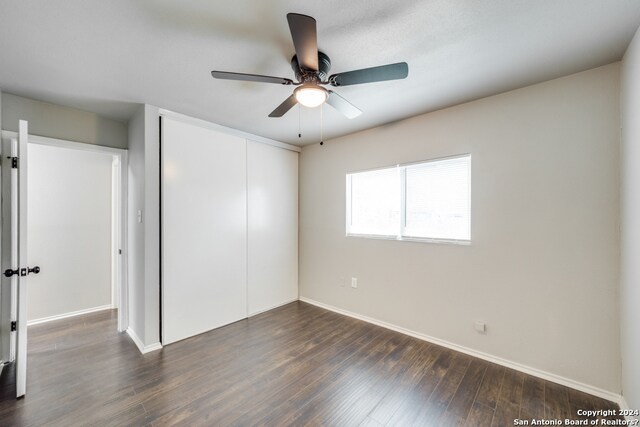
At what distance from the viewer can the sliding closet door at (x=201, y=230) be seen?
9.12ft

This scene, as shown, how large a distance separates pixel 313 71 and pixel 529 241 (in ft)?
7.47

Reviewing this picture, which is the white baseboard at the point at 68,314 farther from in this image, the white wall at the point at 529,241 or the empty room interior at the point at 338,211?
the white wall at the point at 529,241

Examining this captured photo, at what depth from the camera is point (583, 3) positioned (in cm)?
137

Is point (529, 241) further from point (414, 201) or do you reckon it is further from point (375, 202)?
point (375, 202)

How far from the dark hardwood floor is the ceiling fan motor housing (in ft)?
7.49

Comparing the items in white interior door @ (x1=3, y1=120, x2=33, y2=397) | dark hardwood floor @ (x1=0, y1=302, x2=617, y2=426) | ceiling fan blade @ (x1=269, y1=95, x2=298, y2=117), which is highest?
ceiling fan blade @ (x1=269, y1=95, x2=298, y2=117)

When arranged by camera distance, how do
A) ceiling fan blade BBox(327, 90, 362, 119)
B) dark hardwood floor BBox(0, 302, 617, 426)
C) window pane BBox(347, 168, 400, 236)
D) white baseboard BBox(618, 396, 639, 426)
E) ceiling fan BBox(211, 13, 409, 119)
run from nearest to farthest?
1. ceiling fan BBox(211, 13, 409, 119)
2. white baseboard BBox(618, 396, 639, 426)
3. dark hardwood floor BBox(0, 302, 617, 426)
4. ceiling fan blade BBox(327, 90, 362, 119)
5. window pane BBox(347, 168, 400, 236)

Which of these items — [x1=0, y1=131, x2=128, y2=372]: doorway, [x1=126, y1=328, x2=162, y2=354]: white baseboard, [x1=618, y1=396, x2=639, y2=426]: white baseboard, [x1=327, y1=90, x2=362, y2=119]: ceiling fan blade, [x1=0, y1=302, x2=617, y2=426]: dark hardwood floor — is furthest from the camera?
[x1=0, y1=131, x2=128, y2=372]: doorway

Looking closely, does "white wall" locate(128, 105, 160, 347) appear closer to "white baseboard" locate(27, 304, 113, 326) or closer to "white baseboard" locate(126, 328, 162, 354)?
"white baseboard" locate(126, 328, 162, 354)

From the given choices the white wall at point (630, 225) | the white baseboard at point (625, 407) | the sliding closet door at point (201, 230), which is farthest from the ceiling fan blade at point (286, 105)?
the white baseboard at point (625, 407)

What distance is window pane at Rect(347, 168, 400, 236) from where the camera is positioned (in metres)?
3.24

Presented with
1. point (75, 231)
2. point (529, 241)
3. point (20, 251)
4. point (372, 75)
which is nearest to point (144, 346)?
point (20, 251)

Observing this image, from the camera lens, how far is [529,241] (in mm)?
2242

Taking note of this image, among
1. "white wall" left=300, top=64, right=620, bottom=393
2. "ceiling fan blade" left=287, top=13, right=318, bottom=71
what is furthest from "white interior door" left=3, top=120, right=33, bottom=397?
"white wall" left=300, top=64, right=620, bottom=393
